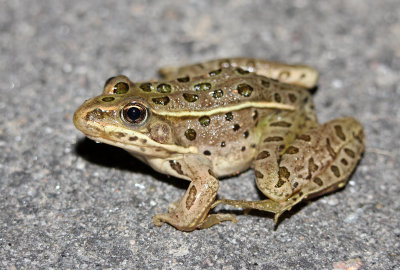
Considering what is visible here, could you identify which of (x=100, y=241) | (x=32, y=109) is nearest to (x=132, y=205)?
(x=100, y=241)

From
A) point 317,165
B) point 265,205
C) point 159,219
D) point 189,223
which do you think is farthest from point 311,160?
point 159,219

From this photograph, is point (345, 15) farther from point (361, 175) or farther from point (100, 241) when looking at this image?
point (100, 241)

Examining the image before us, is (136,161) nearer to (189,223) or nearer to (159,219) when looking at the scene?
(159,219)

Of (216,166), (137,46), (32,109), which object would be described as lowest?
(216,166)

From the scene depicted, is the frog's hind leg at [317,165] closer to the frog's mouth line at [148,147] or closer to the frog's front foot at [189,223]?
the frog's front foot at [189,223]

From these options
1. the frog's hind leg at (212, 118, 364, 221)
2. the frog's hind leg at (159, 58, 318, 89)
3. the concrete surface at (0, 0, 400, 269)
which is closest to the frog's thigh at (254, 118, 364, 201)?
the frog's hind leg at (212, 118, 364, 221)
